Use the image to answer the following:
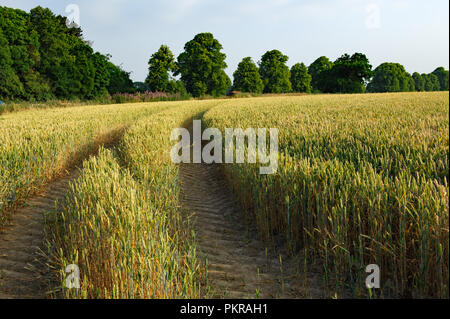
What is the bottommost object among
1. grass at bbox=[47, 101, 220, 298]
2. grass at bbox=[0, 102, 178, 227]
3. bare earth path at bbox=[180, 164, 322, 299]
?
bare earth path at bbox=[180, 164, 322, 299]

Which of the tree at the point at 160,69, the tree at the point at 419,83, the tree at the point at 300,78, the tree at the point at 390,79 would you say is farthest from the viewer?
the tree at the point at 419,83

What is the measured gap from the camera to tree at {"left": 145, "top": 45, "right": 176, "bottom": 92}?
44906 millimetres

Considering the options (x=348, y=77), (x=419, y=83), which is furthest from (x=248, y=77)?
(x=419, y=83)

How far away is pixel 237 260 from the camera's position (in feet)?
8.99

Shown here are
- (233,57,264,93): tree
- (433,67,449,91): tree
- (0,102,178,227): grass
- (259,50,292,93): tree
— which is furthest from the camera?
(433,67,449,91): tree

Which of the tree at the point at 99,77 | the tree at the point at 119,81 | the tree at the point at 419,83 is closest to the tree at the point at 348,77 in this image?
the tree at the point at 119,81

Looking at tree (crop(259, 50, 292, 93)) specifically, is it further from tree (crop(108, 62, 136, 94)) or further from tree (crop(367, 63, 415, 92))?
tree (crop(367, 63, 415, 92))

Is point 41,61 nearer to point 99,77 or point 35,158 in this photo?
point 99,77

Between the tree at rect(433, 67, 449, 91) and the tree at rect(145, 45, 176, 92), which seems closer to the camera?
the tree at rect(145, 45, 176, 92)

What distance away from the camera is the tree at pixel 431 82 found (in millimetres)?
93375

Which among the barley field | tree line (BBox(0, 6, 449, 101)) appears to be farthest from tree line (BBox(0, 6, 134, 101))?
the barley field

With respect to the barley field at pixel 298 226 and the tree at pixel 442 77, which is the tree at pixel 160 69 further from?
the tree at pixel 442 77

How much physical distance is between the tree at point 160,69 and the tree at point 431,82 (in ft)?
275

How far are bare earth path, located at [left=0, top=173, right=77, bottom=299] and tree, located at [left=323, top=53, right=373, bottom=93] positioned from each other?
56.2 meters
